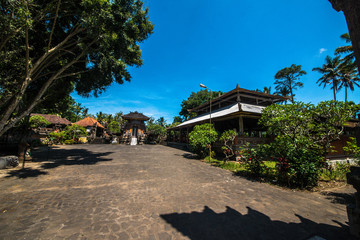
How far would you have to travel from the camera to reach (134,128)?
29.2 meters

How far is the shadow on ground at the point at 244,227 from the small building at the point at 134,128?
26060mm

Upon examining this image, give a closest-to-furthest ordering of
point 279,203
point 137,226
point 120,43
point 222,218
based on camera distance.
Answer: point 137,226 < point 222,218 < point 279,203 < point 120,43

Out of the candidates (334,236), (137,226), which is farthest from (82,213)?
(334,236)

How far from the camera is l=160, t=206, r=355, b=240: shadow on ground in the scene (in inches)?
103

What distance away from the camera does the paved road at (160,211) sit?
2.64 meters

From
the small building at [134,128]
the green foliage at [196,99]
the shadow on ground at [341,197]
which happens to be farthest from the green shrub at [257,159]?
the green foliage at [196,99]

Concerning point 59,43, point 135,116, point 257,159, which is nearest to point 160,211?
point 257,159

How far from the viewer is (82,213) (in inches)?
126

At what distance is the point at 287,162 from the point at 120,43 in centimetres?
1119

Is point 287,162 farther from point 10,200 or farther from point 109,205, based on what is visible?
point 10,200

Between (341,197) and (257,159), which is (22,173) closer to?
(257,159)

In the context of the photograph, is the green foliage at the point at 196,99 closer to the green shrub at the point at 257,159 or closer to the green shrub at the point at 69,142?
the green shrub at the point at 69,142

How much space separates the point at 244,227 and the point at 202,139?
28.0 ft

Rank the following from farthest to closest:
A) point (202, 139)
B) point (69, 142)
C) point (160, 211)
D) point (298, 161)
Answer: point (69, 142) < point (202, 139) < point (298, 161) < point (160, 211)
